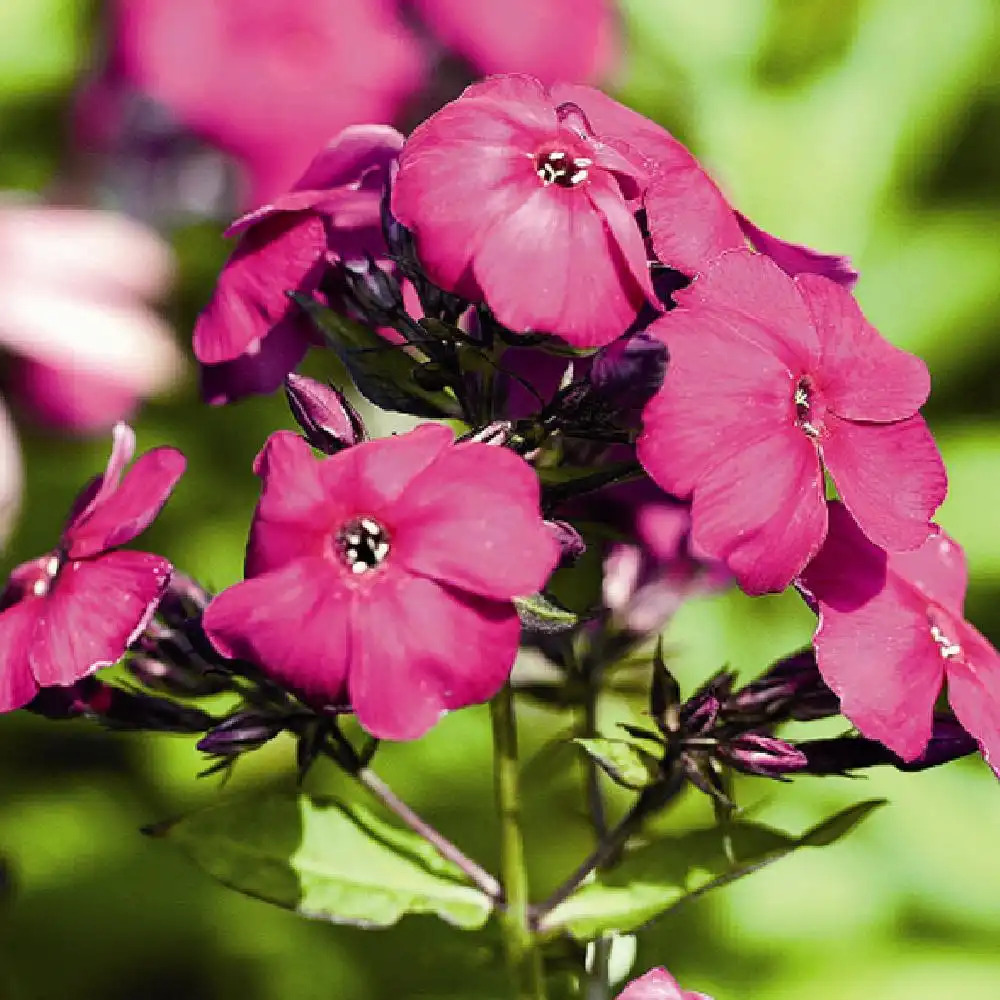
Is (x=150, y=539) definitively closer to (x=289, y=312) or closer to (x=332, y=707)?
(x=289, y=312)

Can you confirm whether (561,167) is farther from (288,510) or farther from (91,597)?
(91,597)

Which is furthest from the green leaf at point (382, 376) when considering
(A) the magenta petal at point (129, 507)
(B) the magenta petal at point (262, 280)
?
(A) the magenta petal at point (129, 507)

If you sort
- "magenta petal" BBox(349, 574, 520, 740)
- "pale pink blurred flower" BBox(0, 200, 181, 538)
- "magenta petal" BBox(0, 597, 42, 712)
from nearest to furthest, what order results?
"magenta petal" BBox(349, 574, 520, 740), "magenta petal" BBox(0, 597, 42, 712), "pale pink blurred flower" BBox(0, 200, 181, 538)

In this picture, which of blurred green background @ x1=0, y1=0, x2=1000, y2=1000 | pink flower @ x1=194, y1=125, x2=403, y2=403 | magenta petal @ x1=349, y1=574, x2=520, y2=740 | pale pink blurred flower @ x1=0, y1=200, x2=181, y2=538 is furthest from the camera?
pale pink blurred flower @ x1=0, y1=200, x2=181, y2=538

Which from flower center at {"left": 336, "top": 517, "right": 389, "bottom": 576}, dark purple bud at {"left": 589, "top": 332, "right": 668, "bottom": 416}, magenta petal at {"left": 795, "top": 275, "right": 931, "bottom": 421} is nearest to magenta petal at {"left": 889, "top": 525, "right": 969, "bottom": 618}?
magenta petal at {"left": 795, "top": 275, "right": 931, "bottom": 421}

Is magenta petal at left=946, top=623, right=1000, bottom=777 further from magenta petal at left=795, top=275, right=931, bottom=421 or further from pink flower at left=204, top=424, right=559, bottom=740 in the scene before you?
pink flower at left=204, top=424, right=559, bottom=740

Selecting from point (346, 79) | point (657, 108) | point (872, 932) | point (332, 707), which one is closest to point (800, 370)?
point (332, 707)

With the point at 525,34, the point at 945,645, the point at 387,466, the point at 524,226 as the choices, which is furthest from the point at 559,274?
the point at 525,34
